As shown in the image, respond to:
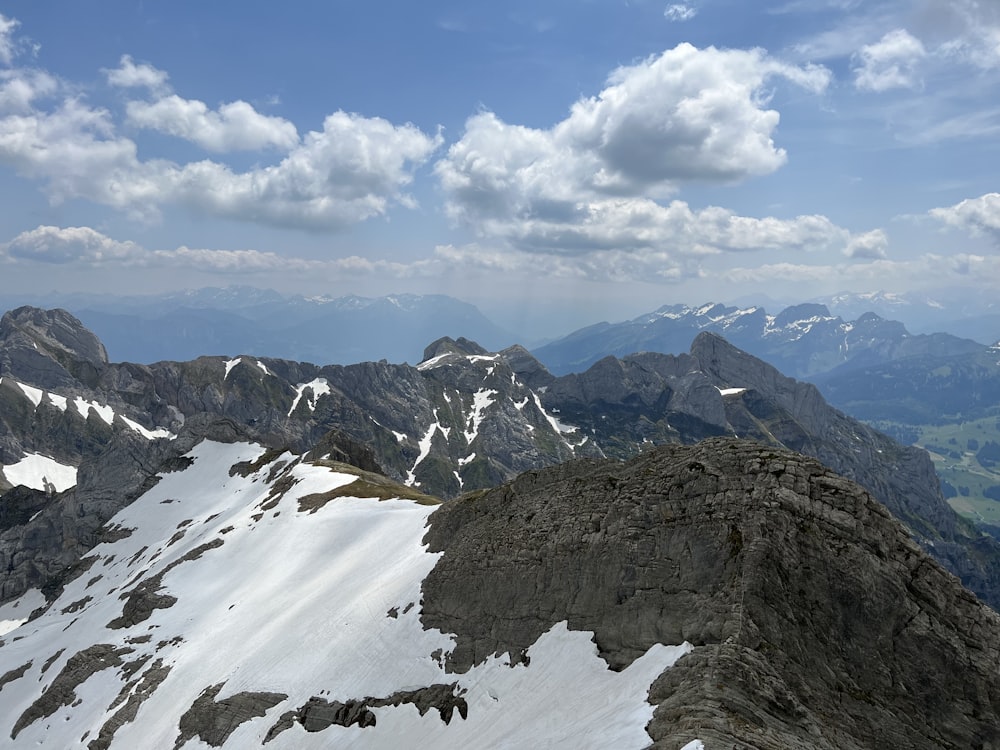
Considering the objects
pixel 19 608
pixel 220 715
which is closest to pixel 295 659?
pixel 220 715

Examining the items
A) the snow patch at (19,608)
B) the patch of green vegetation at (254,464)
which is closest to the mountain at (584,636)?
the patch of green vegetation at (254,464)

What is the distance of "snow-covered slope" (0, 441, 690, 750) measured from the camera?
30.6m

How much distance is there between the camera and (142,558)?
101m

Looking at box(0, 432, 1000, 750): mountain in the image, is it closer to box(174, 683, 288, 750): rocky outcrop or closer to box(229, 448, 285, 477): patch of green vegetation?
box(174, 683, 288, 750): rocky outcrop

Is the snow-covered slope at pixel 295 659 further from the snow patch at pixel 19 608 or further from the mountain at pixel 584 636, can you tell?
the snow patch at pixel 19 608

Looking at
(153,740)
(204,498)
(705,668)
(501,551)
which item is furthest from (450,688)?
(204,498)

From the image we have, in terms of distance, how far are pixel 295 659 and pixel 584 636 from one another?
25203 mm

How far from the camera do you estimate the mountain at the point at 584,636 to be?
79.6ft

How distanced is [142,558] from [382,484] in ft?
152

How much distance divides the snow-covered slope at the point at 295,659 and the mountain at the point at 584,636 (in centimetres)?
20

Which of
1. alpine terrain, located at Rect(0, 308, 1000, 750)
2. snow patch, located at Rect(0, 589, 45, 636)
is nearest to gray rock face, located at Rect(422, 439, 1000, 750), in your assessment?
alpine terrain, located at Rect(0, 308, 1000, 750)

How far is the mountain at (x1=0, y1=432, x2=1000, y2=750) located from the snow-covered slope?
203mm

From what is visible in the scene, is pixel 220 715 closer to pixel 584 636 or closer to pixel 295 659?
pixel 295 659

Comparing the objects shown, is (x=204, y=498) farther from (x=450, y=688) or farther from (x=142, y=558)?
(x=450, y=688)
